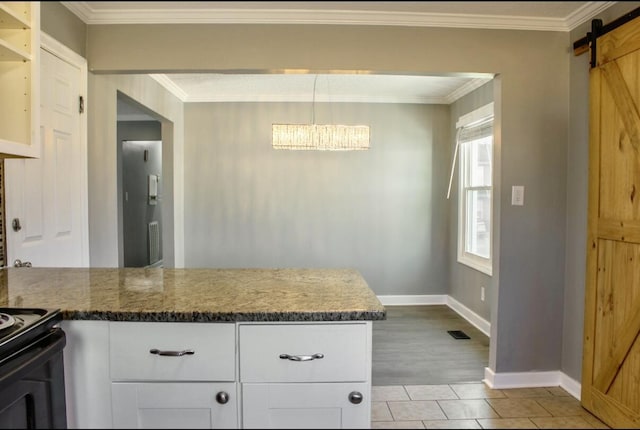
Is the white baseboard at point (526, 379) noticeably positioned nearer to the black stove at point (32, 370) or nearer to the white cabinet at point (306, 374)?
the white cabinet at point (306, 374)

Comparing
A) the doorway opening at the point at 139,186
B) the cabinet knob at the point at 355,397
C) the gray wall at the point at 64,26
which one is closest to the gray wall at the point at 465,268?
the cabinet knob at the point at 355,397

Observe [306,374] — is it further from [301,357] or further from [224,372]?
[224,372]

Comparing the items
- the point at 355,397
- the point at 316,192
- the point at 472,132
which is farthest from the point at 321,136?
the point at 355,397

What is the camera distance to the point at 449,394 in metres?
2.28

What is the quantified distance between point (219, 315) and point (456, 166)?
3.53 metres

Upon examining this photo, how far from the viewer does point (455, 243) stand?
4.05 m

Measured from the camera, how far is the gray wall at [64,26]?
1888 mm

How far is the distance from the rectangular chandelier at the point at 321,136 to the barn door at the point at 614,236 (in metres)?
1.53

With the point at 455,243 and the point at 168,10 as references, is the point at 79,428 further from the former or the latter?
the point at 455,243

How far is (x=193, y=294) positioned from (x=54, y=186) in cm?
127

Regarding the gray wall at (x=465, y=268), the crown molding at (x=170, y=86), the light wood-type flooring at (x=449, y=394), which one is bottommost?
the light wood-type flooring at (x=449, y=394)

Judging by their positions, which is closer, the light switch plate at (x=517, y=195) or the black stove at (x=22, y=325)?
the black stove at (x=22, y=325)

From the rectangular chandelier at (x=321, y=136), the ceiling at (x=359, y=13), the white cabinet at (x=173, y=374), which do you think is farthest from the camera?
the rectangular chandelier at (x=321, y=136)

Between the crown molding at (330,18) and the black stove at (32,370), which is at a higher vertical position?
the crown molding at (330,18)
